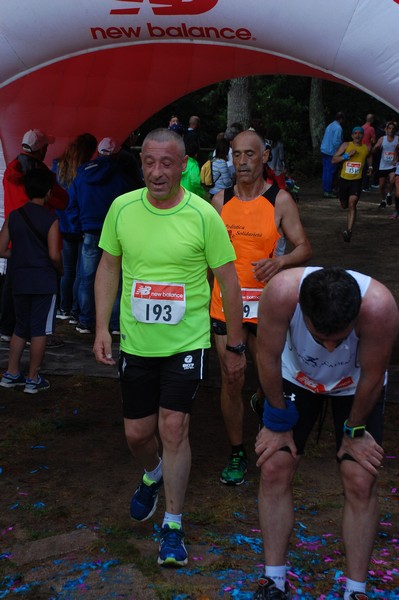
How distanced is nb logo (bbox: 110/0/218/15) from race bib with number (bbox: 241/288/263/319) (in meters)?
2.01

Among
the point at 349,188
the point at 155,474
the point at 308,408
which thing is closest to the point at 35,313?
the point at 155,474

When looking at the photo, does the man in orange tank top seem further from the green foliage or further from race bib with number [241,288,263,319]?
the green foliage

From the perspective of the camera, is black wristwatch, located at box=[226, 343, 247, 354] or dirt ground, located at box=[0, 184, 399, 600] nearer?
dirt ground, located at box=[0, 184, 399, 600]

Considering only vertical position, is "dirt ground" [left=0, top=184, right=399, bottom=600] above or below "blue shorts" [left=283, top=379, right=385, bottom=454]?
below

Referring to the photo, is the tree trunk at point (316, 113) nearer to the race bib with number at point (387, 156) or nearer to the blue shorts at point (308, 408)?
the race bib with number at point (387, 156)

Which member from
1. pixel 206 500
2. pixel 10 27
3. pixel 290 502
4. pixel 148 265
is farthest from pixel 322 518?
pixel 10 27

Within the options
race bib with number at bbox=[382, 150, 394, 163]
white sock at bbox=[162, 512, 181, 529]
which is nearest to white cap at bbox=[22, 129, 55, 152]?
white sock at bbox=[162, 512, 181, 529]

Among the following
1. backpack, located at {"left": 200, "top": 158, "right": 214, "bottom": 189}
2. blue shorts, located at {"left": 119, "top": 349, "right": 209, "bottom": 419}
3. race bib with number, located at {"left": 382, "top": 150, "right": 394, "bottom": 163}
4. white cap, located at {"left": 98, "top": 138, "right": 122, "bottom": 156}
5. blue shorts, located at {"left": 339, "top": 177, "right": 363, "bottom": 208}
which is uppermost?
white cap, located at {"left": 98, "top": 138, "right": 122, "bottom": 156}

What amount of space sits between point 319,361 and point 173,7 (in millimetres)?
3448

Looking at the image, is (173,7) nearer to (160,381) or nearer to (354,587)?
(160,381)

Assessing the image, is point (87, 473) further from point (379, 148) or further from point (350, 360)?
point (379, 148)

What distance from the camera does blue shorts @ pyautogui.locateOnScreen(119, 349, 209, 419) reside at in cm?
429

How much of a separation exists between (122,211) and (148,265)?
0.31 meters

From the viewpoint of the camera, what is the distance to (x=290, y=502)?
3781mm
